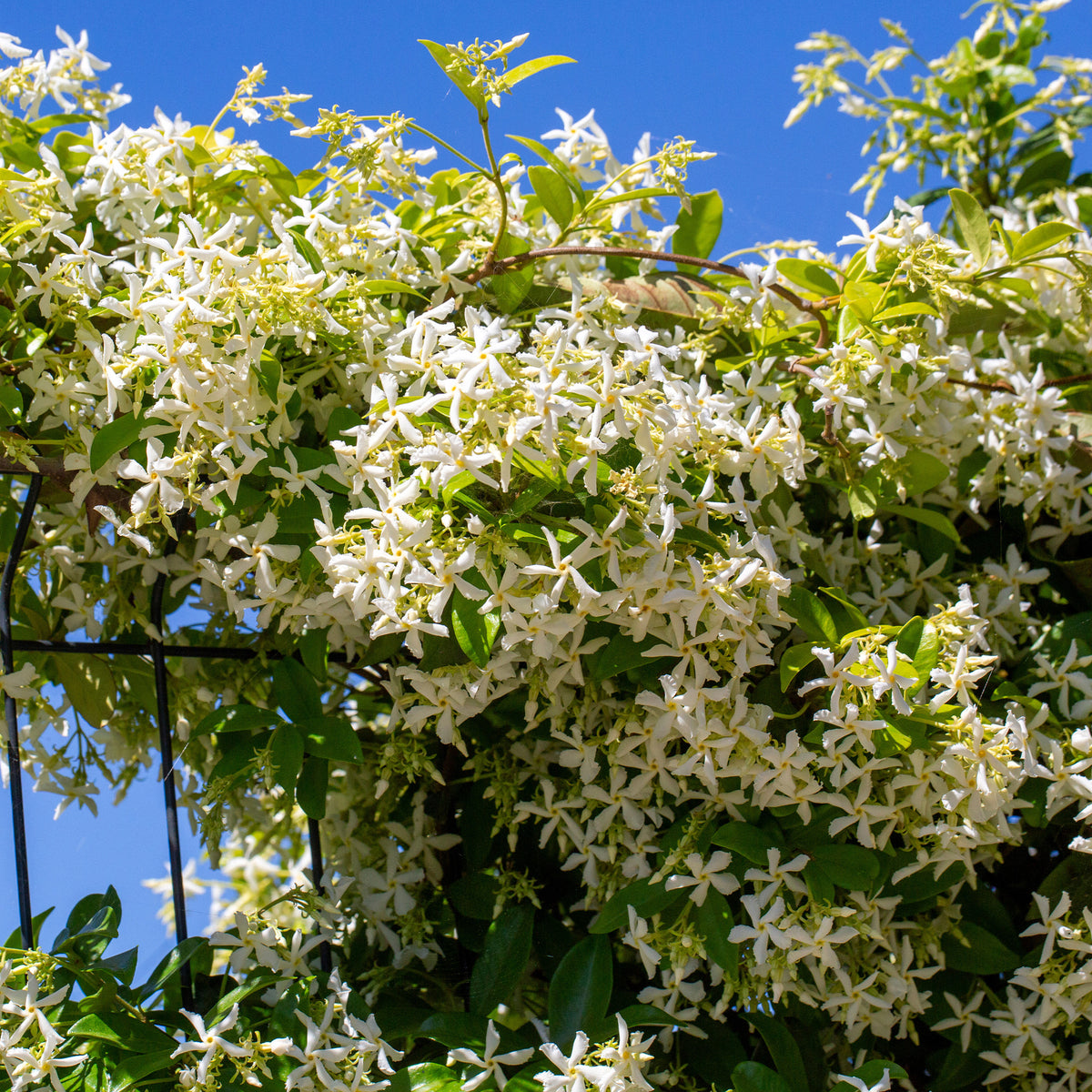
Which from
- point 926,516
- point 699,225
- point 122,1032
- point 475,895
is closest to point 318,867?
point 475,895

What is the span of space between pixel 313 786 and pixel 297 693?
0.11 m

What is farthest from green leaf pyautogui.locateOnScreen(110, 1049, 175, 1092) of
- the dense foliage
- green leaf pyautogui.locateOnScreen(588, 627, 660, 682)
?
green leaf pyautogui.locateOnScreen(588, 627, 660, 682)

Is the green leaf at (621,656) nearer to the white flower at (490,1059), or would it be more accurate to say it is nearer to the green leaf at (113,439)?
the white flower at (490,1059)

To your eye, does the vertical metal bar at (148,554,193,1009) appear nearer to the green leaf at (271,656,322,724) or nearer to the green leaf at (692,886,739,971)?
the green leaf at (271,656,322,724)

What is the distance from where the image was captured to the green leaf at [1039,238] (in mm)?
1315

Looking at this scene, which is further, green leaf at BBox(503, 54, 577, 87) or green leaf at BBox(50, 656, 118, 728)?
green leaf at BBox(50, 656, 118, 728)

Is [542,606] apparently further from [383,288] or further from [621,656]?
[383,288]

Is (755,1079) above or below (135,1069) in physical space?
below

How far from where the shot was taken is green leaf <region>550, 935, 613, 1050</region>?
1128 millimetres

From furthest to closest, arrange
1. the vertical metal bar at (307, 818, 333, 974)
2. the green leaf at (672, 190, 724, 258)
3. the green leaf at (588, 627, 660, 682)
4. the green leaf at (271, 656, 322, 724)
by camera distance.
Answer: the green leaf at (672, 190, 724, 258)
the vertical metal bar at (307, 818, 333, 974)
the green leaf at (271, 656, 322, 724)
the green leaf at (588, 627, 660, 682)

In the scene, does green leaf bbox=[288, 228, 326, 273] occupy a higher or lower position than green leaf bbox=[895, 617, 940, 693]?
higher

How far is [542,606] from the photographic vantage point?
0.98 metres

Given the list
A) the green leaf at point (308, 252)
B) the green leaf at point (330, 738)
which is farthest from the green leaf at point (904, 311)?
the green leaf at point (330, 738)

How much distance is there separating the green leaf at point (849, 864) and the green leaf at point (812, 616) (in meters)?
0.22
